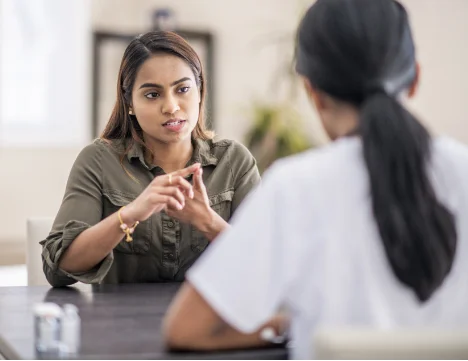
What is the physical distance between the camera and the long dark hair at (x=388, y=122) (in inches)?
45.2

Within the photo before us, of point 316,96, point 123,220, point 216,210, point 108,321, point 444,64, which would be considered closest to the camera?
point 316,96

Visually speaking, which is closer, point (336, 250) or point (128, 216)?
point (336, 250)

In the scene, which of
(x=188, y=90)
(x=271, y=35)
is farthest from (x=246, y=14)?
(x=188, y=90)

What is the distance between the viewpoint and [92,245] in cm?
203

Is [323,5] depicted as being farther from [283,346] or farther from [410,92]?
[283,346]

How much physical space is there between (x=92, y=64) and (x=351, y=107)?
458 centimetres

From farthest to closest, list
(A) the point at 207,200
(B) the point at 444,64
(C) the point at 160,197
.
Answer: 1. (B) the point at 444,64
2. (A) the point at 207,200
3. (C) the point at 160,197

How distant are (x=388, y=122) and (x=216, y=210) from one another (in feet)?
3.92

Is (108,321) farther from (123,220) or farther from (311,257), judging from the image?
(311,257)

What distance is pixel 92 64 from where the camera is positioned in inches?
222

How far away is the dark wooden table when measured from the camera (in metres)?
1.34

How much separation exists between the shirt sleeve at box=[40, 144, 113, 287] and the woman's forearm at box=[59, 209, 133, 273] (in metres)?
0.02

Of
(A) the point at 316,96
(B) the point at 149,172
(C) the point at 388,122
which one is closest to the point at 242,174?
(B) the point at 149,172

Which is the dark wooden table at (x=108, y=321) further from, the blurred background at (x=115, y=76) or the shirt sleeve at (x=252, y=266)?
the blurred background at (x=115, y=76)
